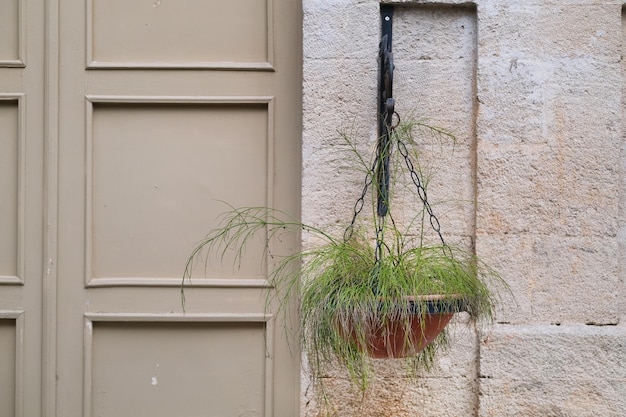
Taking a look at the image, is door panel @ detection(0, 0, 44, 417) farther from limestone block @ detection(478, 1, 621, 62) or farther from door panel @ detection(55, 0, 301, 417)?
limestone block @ detection(478, 1, 621, 62)

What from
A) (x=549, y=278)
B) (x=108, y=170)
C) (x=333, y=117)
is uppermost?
(x=333, y=117)

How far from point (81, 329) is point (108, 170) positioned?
623 millimetres

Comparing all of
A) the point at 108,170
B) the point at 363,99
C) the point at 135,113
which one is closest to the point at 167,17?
the point at 135,113

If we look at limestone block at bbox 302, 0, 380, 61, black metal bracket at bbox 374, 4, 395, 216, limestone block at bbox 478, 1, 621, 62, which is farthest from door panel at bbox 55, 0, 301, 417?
limestone block at bbox 478, 1, 621, 62

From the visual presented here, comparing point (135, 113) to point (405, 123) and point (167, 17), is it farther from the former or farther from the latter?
point (405, 123)

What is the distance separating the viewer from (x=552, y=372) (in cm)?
264

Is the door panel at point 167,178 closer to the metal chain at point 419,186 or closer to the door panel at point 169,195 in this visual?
the door panel at point 169,195

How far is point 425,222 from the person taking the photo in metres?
2.69

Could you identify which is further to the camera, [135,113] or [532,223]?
[135,113]

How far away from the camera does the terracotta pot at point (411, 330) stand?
210 centimetres

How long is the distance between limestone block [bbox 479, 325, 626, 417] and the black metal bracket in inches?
25.4

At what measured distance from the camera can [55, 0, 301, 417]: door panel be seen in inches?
114

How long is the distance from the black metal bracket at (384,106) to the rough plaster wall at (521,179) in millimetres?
45

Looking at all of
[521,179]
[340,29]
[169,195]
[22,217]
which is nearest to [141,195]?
[169,195]
